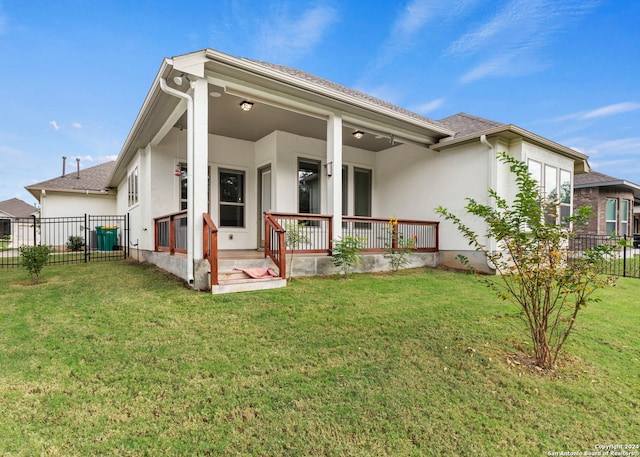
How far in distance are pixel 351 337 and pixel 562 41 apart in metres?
13.5

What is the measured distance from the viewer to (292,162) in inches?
326

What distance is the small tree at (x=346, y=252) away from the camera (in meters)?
6.41

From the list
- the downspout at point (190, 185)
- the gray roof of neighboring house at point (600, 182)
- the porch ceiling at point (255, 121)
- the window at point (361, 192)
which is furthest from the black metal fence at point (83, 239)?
the gray roof of neighboring house at point (600, 182)

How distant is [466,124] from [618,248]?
7464 mm

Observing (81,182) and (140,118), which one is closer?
(140,118)

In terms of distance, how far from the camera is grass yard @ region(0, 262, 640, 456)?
180cm

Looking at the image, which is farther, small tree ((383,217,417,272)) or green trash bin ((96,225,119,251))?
green trash bin ((96,225,119,251))

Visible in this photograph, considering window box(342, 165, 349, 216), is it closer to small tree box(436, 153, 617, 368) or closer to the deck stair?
the deck stair

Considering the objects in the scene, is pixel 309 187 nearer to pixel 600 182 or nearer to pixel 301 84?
pixel 301 84

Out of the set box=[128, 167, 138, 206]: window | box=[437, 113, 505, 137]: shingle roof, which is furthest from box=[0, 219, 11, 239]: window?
box=[437, 113, 505, 137]: shingle roof

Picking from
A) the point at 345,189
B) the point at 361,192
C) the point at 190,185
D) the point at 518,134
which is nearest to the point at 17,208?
the point at 345,189

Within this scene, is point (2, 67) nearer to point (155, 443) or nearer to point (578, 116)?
point (155, 443)

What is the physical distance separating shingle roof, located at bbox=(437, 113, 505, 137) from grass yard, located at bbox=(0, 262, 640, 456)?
5.30 meters

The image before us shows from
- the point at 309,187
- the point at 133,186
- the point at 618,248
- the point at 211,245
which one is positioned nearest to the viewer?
the point at 618,248
